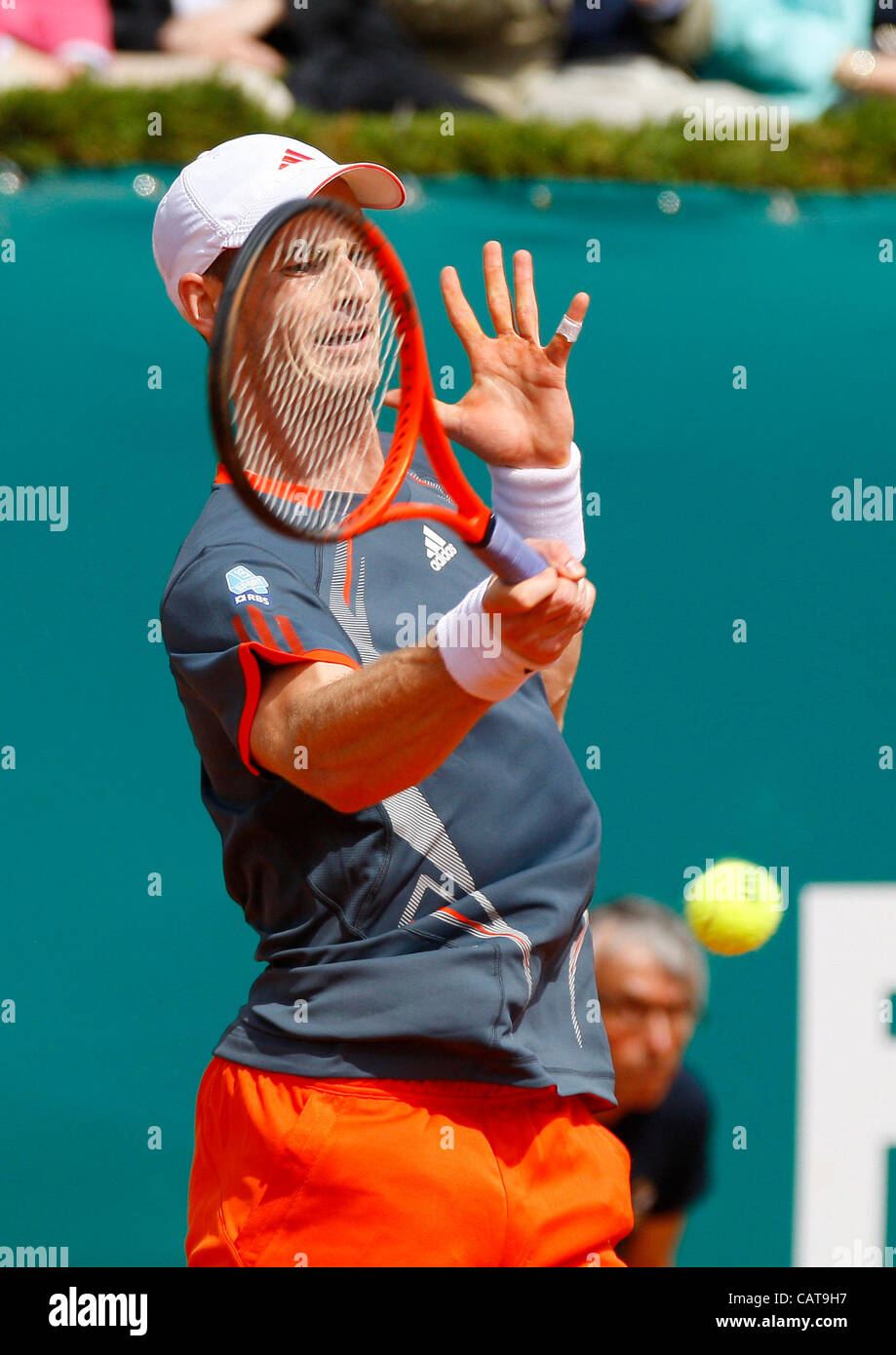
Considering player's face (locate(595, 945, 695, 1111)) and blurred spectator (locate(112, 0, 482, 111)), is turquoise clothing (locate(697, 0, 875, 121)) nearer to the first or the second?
blurred spectator (locate(112, 0, 482, 111))

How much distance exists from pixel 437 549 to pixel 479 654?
0.45 m

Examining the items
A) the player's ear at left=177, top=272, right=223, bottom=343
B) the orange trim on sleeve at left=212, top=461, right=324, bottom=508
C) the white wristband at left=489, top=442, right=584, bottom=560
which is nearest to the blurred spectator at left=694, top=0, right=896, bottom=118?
the white wristband at left=489, top=442, right=584, bottom=560

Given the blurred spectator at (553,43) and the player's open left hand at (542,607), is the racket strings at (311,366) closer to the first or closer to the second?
the player's open left hand at (542,607)

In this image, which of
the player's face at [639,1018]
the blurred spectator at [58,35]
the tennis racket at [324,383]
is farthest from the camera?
the blurred spectator at [58,35]

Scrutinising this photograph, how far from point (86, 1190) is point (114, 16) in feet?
7.59

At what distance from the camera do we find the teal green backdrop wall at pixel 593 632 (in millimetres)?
2715

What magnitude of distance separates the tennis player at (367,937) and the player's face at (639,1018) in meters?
0.82

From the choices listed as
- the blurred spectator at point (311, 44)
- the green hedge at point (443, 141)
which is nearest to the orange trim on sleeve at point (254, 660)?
the green hedge at point (443, 141)

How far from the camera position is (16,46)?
304cm

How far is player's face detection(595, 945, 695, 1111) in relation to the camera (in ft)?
8.54

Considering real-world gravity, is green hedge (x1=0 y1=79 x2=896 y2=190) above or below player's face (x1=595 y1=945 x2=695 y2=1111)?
above

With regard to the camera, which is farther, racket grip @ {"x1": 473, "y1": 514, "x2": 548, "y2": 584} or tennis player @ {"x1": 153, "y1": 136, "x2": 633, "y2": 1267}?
tennis player @ {"x1": 153, "y1": 136, "x2": 633, "y2": 1267}
